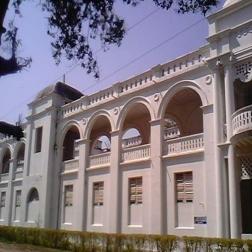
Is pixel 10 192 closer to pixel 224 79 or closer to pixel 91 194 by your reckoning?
pixel 91 194

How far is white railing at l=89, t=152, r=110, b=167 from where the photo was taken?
2433 centimetres

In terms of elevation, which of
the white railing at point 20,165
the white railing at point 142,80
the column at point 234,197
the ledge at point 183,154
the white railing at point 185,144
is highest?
the white railing at point 142,80

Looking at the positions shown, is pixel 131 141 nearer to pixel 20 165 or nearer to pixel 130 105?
pixel 130 105

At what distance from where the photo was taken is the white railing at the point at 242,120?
51.8 ft

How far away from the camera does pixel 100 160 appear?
2473 cm

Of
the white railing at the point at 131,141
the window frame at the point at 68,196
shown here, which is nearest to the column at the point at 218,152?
the window frame at the point at 68,196

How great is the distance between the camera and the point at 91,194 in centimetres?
2462

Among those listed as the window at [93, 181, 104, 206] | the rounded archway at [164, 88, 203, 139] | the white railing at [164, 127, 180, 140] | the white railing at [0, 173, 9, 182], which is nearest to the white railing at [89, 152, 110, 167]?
the window at [93, 181, 104, 206]

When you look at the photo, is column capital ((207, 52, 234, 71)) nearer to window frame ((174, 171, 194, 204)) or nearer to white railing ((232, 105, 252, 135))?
white railing ((232, 105, 252, 135))

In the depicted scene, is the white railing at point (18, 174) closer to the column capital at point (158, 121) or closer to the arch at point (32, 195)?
the arch at point (32, 195)

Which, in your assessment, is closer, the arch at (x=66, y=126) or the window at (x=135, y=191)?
the window at (x=135, y=191)

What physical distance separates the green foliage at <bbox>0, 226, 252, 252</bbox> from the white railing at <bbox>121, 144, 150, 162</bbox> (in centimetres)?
455

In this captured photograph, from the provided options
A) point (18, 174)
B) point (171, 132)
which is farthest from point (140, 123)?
point (18, 174)

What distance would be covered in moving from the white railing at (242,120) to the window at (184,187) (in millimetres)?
3627
